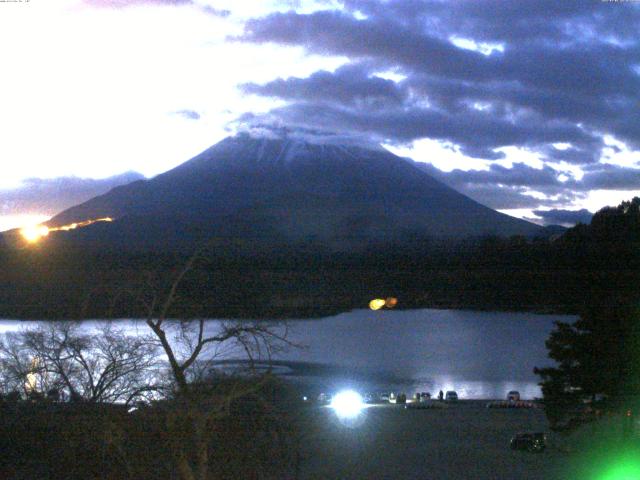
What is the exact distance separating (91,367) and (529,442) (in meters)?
6.89

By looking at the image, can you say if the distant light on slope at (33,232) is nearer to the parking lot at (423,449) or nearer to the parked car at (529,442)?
the parking lot at (423,449)

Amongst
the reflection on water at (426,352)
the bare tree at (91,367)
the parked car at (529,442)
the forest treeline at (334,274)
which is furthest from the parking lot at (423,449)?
the reflection on water at (426,352)

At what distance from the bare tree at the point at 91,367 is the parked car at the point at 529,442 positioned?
20.3 feet

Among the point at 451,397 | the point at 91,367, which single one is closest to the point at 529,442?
the point at 91,367

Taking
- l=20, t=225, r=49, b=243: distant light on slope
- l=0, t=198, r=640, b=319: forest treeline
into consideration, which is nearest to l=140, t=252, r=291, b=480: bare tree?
l=0, t=198, r=640, b=319: forest treeline

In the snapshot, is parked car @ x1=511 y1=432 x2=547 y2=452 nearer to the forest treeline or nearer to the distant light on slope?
the forest treeline

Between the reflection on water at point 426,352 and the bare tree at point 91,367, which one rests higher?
the bare tree at point 91,367

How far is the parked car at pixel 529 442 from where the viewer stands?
10.5m

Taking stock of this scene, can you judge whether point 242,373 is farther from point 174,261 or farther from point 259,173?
point 259,173

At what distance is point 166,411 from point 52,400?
2406 mm

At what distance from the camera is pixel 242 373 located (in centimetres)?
488

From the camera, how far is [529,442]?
34.8 ft

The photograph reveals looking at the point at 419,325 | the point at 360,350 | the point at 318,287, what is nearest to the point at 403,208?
the point at 419,325

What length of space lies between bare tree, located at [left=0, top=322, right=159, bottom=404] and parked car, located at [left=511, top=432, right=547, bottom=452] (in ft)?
20.3
